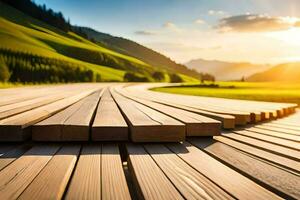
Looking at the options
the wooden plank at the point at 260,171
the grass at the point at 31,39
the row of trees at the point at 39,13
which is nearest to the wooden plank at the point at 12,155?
the wooden plank at the point at 260,171

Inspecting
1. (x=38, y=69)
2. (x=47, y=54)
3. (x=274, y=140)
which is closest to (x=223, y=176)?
(x=274, y=140)

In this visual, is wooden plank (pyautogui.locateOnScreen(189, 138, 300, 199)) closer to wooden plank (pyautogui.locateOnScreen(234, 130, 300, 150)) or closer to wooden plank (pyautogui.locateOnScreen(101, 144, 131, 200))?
wooden plank (pyautogui.locateOnScreen(234, 130, 300, 150))

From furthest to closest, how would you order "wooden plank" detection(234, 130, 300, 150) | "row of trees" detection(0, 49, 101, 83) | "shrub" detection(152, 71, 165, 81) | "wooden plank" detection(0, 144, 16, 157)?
"shrub" detection(152, 71, 165, 81)
"row of trees" detection(0, 49, 101, 83)
"wooden plank" detection(234, 130, 300, 150)
"wooden plank" detection(0, 144, 16, 157)

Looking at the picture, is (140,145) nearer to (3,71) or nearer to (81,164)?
(81,164)

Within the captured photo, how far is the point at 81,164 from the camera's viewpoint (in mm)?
2576

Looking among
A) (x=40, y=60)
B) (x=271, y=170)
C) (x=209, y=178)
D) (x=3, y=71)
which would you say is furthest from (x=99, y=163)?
(x=40, y=60)

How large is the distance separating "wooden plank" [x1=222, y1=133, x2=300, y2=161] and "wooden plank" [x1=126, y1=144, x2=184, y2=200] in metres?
1.21

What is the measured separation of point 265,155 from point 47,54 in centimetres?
7987

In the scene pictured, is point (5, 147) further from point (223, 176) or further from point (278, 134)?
point (278, 134)

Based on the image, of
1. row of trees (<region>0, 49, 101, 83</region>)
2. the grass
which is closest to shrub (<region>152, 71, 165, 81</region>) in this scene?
the grass

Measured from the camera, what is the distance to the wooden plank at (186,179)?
1.96m

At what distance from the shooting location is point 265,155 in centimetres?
302

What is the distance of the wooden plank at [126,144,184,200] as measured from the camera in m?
1.94

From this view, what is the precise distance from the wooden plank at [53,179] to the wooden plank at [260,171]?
1.25 metres
